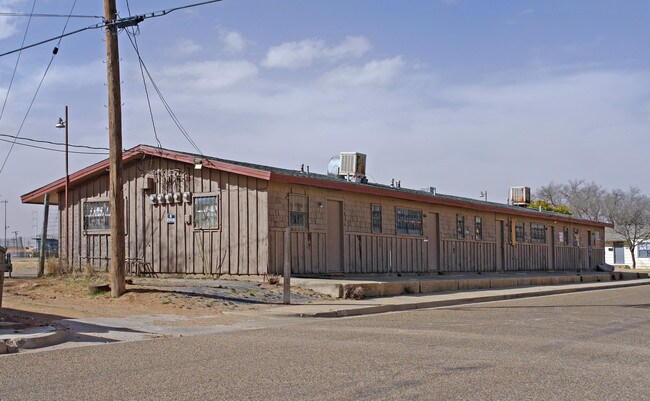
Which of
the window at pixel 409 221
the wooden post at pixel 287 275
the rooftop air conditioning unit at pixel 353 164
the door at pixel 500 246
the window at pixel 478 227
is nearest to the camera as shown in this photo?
the wooden post at pixel 287 275

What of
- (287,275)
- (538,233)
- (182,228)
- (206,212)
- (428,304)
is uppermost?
(206,212)

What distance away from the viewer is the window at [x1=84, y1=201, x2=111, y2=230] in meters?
24.3

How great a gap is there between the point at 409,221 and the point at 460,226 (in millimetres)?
4370

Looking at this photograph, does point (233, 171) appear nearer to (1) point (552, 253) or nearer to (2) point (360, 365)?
(2) point (360, 365)

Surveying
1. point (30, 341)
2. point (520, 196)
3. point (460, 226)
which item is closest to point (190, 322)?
point (30, 341)

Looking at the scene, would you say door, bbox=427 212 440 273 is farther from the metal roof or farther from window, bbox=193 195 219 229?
window, bbox=193 195 219 229

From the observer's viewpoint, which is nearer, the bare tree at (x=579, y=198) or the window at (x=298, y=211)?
the window at (x=298, y=211)

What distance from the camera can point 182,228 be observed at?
2261 cm

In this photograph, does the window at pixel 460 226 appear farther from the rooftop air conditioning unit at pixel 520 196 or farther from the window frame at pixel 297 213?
the rooftop air conditioning unit at pixel 520 196

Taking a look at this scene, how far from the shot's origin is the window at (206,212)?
22.0 meters

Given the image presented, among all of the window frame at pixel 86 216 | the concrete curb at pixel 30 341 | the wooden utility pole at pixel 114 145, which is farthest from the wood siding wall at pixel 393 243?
the concrete curb at pixel 30 341

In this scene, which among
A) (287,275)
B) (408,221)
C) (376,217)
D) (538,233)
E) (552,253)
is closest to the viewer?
(287,275)

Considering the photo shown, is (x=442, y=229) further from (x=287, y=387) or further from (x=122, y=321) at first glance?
(x=287, y=387)

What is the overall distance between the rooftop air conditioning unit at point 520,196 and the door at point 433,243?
15.8 m
